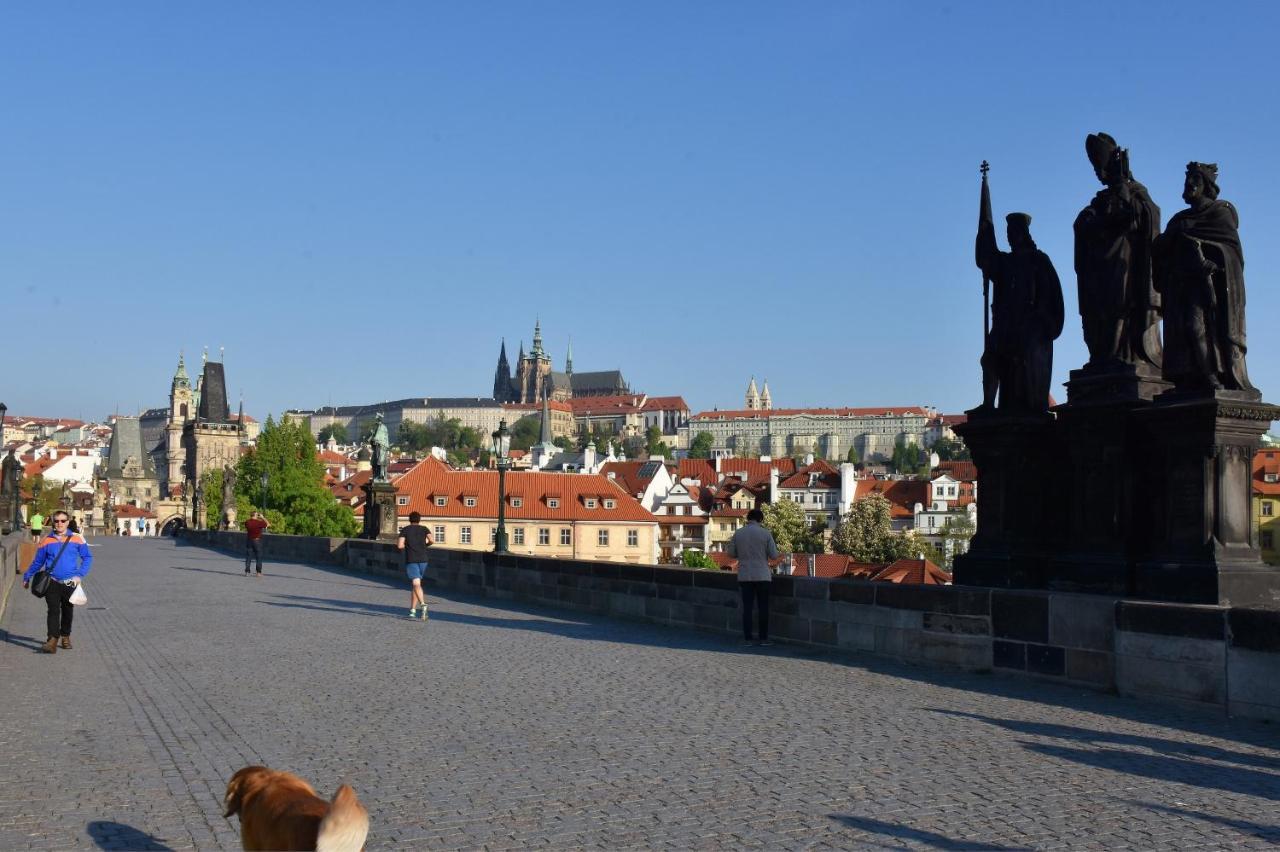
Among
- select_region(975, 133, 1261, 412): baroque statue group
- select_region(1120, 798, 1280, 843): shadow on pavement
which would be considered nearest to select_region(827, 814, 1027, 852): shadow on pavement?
select_region(1120, 798, 1280, 843): shadow on pavement

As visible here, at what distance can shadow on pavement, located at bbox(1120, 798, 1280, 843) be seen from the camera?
554cm

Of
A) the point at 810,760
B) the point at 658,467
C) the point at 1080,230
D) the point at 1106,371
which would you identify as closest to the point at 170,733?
the point at 810,760

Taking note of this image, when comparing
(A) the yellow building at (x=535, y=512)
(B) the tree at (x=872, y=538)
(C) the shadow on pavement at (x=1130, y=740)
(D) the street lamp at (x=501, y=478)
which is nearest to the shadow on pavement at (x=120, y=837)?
(C) the shadow on pavement at (x=1130, y=740)

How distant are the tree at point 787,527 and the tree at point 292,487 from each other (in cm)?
2648

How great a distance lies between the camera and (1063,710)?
8.88 meters

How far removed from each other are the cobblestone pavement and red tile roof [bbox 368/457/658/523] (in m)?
62.5

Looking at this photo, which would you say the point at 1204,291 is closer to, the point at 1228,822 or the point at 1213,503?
the point at 1213,503

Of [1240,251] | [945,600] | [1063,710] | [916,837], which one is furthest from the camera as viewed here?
[945,600]

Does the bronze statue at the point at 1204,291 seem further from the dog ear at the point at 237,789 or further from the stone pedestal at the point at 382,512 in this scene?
the stone pedestal at the point at 382,512

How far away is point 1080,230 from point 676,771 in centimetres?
679

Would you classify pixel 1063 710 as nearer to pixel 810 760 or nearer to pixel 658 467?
pixel 810 760

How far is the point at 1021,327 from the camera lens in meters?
11.9

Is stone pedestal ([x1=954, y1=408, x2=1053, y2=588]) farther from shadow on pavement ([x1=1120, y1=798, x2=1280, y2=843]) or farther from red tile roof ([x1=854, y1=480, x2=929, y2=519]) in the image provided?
red tile roof ([x1=854, y1=480, x2=929, y2=519])

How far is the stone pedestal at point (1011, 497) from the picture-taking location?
11195 millimetres
